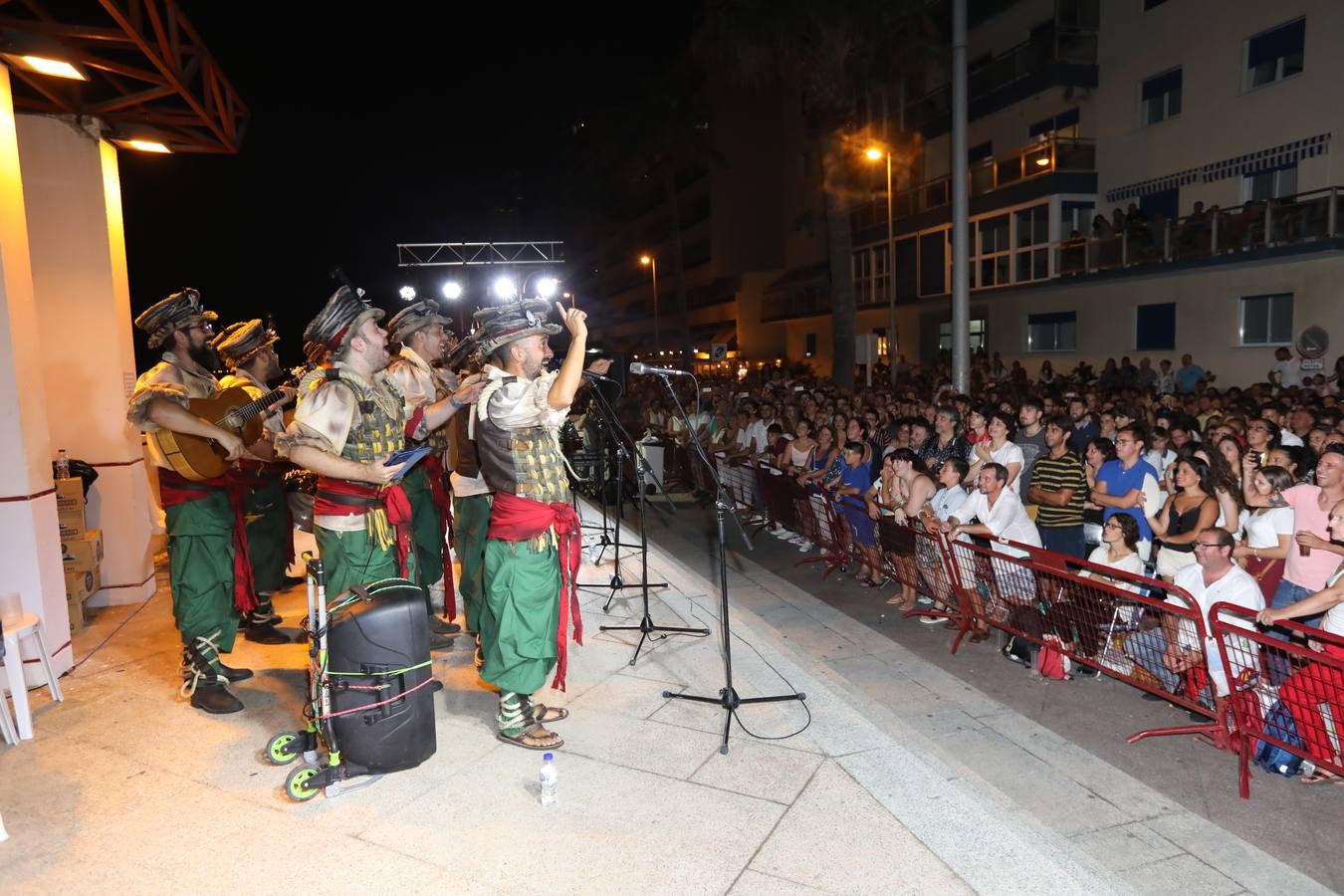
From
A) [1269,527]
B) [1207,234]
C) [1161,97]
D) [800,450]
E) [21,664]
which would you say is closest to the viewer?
[21,664]

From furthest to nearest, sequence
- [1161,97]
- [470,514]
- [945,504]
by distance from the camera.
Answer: [1161,97] → [945,504] → [470,514]

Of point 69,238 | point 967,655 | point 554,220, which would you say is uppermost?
point 554,220

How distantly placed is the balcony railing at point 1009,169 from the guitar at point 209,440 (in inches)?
848

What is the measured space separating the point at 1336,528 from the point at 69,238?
886 cm

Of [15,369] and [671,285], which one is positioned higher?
[671,285]

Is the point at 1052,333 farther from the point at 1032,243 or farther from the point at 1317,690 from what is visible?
the point at 1317,690

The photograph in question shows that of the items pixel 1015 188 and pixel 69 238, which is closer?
pixel 69 238

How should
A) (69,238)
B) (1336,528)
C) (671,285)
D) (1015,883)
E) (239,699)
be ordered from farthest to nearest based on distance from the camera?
(671,285) < (69,238) < (1336,528) < (239,699) < (1015,883)

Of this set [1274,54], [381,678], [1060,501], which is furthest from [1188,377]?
[381,678]

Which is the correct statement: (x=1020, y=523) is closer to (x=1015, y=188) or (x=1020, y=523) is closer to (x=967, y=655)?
(x=967, y=655)

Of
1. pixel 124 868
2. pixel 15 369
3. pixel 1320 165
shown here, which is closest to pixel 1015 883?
pixel 124 868

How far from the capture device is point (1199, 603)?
4781 mm

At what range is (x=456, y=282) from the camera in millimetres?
22188

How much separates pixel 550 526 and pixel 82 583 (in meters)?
4.24
